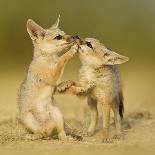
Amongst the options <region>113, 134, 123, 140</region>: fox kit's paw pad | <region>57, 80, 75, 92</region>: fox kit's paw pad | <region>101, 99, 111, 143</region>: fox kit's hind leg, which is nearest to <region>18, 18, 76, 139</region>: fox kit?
<region>57, 80, 75, 92</region>: fox kit's paw pad

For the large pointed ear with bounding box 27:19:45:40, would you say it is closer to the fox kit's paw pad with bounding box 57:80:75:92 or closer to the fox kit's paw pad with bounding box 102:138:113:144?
the fox kit's paw pad with bounding box 57:80:75:92

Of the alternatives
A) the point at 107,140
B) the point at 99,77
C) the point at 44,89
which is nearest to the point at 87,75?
the point at 99,77

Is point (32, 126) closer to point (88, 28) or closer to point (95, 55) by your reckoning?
point (95, 55)

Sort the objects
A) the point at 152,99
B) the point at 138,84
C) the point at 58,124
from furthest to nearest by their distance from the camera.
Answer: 1. the point at 138,84
2. the point at 152,99
3. the point at 58,124

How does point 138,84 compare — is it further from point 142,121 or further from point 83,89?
point 83,89

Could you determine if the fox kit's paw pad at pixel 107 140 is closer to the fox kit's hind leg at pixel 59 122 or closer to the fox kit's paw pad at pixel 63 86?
the fox kit's hind leg at pixel 59 122

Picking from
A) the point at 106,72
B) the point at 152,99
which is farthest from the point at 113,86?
the point at 152,99
